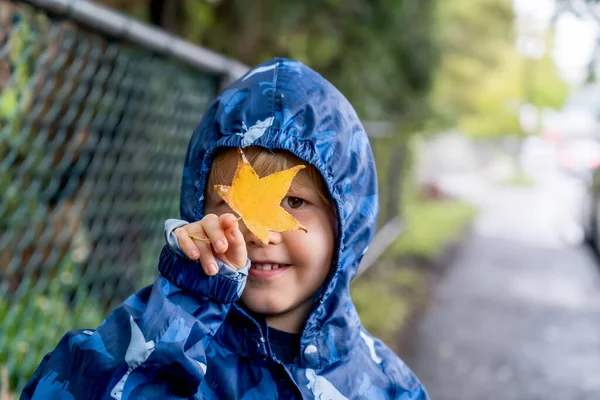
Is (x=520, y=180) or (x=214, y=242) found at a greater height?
(x=520, y=180)

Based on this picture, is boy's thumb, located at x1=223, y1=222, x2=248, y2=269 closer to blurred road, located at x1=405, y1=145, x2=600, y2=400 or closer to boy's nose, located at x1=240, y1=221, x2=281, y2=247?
boy's nose, located at x1=240, y1=221, x2=281, y2=247

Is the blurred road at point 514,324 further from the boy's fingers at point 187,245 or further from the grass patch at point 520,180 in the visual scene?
the grass patch at point 520,180

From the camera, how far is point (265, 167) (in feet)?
5.01

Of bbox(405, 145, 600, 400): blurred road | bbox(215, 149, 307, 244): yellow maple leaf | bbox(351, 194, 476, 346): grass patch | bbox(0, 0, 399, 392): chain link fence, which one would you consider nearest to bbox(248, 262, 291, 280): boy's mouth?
bbox(215, 149, 307, 244): yellow maple leaf

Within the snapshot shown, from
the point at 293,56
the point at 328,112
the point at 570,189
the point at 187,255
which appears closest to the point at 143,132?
the point at 293,56

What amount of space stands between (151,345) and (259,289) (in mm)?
328

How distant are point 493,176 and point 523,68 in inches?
164

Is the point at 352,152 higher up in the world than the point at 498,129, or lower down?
lower down

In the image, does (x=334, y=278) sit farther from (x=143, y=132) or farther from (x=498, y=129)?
(x=498, y=129)

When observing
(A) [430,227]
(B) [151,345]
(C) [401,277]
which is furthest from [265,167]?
(A) [430,227]

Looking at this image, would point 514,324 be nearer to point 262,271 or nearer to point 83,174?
point 83,174

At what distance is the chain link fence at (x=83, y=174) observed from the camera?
9.54ft

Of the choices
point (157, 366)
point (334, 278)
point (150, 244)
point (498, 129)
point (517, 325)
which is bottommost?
point (517, 325)

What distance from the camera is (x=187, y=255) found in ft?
4.25
